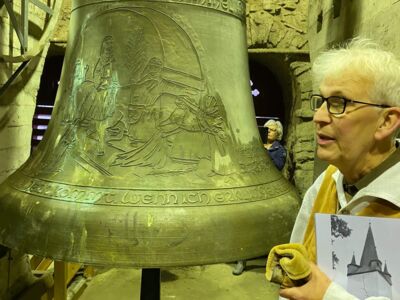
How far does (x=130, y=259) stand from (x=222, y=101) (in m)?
0.44

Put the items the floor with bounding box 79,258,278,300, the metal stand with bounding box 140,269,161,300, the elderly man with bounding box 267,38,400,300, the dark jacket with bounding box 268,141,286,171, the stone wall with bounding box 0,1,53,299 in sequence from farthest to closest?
the dark jacket with bounding box 268,141,286,171
the floor with bounding box 79,258,278,300
the stone wall with bounding box 0,1,53,299
the metal stand with bounding box 140,269,161,300
the elderly man with bounding box 267,38,400,300

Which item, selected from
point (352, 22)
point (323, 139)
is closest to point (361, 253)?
point (323, 139)

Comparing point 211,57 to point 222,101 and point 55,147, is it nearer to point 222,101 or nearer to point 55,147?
point 222,101

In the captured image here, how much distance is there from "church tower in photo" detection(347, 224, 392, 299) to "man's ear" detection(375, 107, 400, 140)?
0.70 ft

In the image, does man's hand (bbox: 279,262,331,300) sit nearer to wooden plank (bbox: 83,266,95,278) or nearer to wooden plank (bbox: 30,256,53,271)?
wooden plank (bbox: 30,256,53,271)

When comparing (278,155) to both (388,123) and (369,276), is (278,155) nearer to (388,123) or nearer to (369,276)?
(388,123)

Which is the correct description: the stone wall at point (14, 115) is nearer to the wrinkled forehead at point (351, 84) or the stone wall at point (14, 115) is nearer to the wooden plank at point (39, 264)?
the wooden plank at point (39, 264)

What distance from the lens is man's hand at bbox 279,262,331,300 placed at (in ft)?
2.33

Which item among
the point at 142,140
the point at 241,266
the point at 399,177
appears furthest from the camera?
the point at 241,266

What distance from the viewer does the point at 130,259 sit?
81 cm

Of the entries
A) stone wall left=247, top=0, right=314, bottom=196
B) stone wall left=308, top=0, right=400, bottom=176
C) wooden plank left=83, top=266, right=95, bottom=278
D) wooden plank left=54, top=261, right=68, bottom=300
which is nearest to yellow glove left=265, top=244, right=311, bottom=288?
stone wall left=308, top=0, right=400, bottom=176

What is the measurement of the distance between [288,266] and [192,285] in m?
2.70

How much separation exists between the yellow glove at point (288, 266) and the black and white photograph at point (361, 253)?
0.12 ft

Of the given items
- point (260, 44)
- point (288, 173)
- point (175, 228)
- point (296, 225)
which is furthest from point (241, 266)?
point (175, 228)
